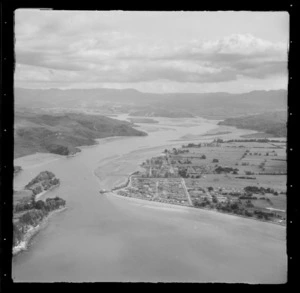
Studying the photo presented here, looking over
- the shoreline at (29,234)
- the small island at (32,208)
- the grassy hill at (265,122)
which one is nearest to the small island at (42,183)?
the small island at (32,208)

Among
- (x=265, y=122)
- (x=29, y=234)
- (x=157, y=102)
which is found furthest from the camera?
(x=157, y=102)

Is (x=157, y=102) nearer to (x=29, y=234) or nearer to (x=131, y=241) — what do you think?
(x=131, y=241)

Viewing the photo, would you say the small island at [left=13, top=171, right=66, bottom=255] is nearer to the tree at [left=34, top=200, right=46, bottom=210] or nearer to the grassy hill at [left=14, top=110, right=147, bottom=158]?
the tree at [left=34, top=200, right=46, bottom=210]

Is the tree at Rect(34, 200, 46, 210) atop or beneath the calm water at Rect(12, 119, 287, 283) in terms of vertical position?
atop

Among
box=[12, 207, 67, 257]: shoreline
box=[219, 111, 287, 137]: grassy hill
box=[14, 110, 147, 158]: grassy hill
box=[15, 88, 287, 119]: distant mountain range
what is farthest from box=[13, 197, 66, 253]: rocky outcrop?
box=[219, 111, 287, 137]: grassy hill

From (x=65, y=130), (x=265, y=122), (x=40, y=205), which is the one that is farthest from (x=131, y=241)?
(x=265, y=122)
